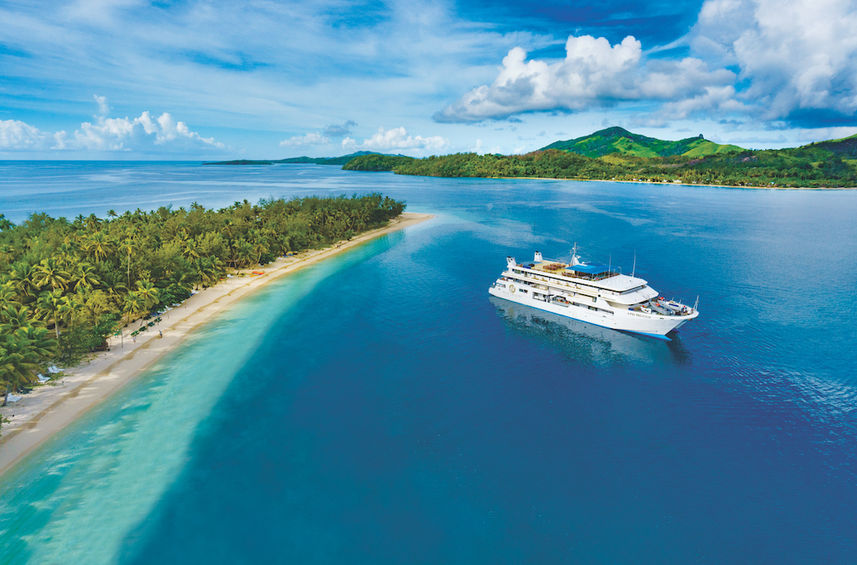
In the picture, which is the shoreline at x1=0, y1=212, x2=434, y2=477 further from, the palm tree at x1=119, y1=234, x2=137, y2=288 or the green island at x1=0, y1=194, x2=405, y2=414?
the palm tree at x1=119, y1=234, x2=137, y2=288

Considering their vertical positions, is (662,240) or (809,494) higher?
(662,240)

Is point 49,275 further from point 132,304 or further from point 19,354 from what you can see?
point 19,354

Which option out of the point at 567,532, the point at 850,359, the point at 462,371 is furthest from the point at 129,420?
the point at 850,359

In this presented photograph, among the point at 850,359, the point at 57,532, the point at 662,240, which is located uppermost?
the point at 662,240

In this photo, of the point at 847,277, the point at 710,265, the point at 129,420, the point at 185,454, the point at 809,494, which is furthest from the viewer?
the point at 710,265

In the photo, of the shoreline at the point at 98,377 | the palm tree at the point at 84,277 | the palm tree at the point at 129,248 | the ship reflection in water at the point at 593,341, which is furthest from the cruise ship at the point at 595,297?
the palm tree at the point at 84,277

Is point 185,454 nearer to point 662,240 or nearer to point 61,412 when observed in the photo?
point 61,412

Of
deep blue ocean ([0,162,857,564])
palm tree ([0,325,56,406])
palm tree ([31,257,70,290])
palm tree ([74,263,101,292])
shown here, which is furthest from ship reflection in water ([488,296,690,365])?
palm tree ([31,257,70,290])
